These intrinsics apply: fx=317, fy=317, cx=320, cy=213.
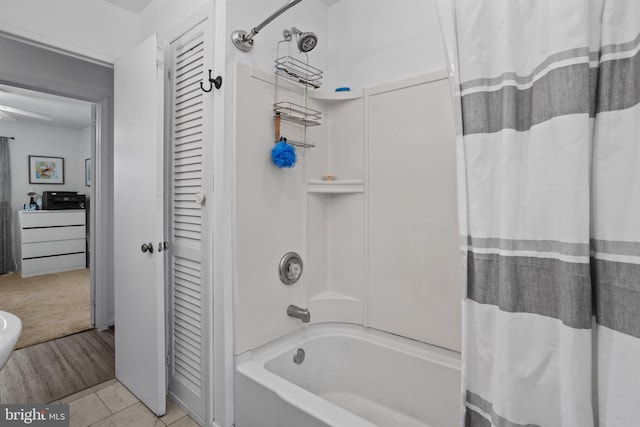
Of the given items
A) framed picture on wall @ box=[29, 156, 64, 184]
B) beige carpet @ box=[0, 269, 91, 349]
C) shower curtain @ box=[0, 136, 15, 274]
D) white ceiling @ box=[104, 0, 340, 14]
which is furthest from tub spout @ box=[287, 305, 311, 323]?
framed picture on wall @ box=[29, 156, 64, 184]

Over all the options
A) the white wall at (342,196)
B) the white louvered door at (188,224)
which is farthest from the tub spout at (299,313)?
the white louvered door at (188,224)

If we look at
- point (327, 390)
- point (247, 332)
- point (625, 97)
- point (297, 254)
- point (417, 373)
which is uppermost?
point (625, 97)

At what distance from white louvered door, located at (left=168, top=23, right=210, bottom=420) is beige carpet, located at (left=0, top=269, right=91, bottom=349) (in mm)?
1691

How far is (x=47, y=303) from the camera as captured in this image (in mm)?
3504

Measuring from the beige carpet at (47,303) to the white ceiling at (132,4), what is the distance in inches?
104

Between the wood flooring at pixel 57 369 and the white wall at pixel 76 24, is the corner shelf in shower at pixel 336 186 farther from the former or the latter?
the wood flooring at pixel 57 369

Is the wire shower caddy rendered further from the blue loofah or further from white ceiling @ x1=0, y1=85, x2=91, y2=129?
white ceiling @ x1=0, y1=85, x2=91, y2=129

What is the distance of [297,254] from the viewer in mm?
1828

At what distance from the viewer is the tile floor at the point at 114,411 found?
1.67 meters

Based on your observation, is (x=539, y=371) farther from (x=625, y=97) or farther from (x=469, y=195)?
Result: (x=625, y=97)

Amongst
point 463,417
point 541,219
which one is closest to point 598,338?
point 541,219

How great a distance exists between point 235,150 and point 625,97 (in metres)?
1.34

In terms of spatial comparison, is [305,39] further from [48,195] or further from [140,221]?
[48,195]

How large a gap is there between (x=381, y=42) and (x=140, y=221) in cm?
173
